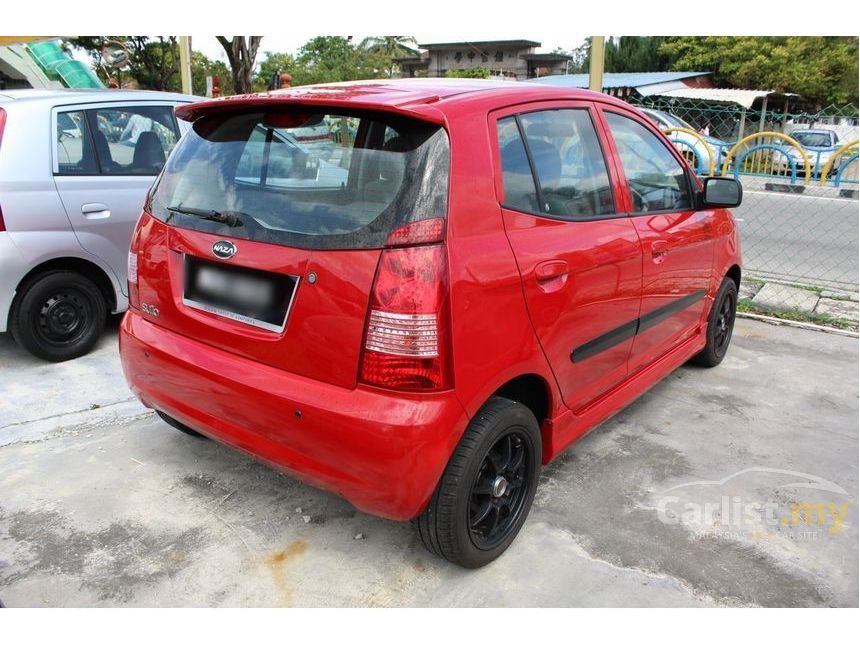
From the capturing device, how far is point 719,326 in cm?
472

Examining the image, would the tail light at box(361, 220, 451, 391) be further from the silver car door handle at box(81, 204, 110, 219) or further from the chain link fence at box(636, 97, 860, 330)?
the chain link fence at box(636, 97, 860, 330)

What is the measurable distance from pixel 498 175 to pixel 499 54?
156 feet

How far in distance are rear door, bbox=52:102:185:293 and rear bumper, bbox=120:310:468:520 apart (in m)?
2.25

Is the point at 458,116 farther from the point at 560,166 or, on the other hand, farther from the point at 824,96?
the point at 824,96

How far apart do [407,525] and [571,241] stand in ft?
4.46

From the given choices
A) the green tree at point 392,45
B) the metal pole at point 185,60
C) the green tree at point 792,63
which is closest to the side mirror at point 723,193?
the metal pole at point 185,60

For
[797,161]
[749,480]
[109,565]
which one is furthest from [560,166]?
[797,161]

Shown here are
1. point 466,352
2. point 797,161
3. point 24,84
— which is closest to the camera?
point 466,352

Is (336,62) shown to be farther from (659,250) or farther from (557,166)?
(557,166)

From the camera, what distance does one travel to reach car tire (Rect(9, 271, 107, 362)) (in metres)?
4.27

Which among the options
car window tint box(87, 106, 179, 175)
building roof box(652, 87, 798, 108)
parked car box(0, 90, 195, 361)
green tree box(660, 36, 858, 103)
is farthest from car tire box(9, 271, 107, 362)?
green tree box(660, 36, 858, 103)

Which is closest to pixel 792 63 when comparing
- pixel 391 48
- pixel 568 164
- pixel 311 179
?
pixel 391 48

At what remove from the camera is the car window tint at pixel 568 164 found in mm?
2719

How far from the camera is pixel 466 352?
87.7 inches
